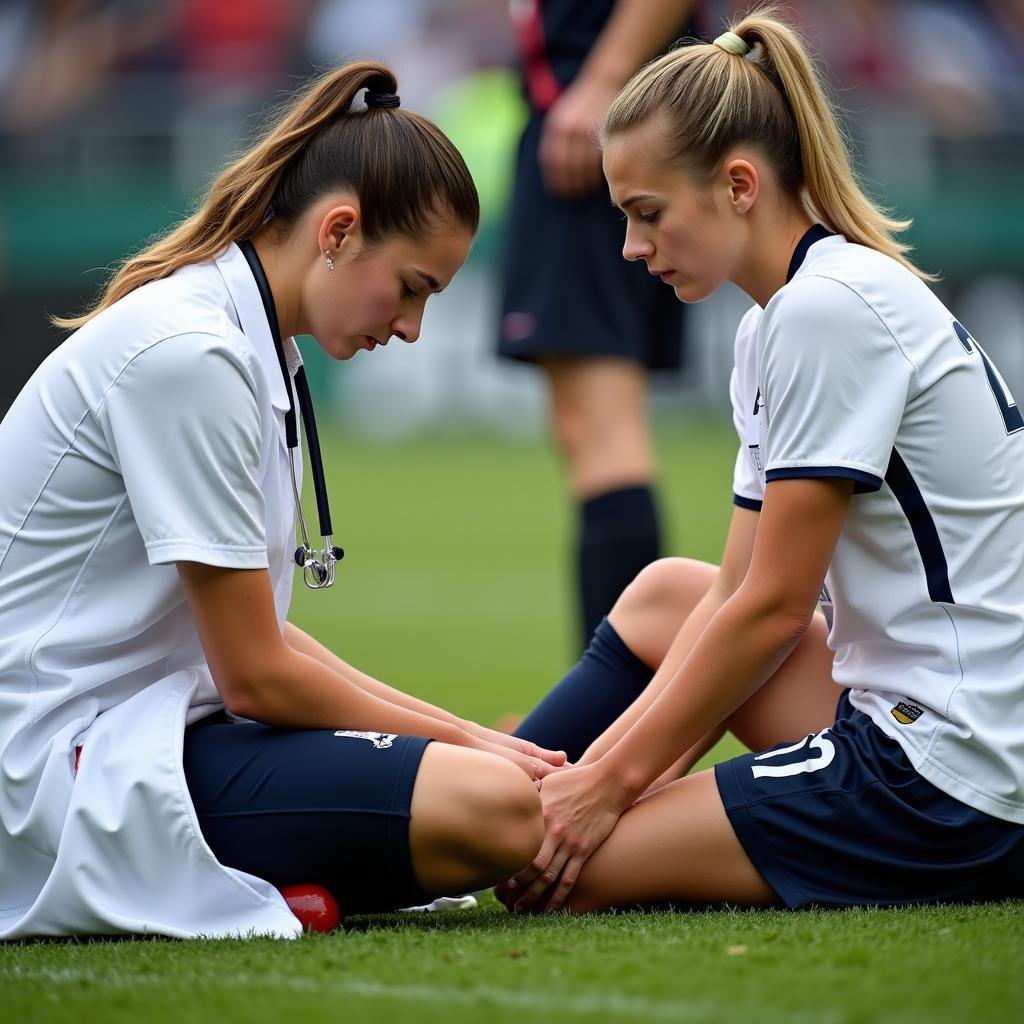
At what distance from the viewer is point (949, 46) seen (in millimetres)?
15188

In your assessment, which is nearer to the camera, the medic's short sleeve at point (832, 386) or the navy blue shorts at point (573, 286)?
the medic's short sleeve at point (832, 386)

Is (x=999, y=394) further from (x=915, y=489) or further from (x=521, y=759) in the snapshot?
(x=521, y=759)

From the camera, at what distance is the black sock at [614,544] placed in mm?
3789

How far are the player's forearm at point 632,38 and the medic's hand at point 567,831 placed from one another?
1.87 meters

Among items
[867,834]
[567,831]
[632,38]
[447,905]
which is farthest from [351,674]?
[632,38]

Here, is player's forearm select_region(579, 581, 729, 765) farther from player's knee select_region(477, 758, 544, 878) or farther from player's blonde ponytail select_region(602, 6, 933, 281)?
player's blonde ponytail select_region(602, 6, 933, 281)

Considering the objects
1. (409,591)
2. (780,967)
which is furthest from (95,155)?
(780,967)

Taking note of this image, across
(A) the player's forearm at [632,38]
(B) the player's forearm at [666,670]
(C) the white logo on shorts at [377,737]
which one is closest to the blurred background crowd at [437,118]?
(A) the player's forearm at [632,38]

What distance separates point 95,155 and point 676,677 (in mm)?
11021

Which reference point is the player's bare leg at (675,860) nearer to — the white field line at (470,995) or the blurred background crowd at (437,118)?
the white field line at (470,995)

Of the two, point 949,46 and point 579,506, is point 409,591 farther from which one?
point 949,46

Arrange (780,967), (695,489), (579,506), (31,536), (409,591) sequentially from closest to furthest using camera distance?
(780,967), (31,536), (579,506), (409,591), (695,489)

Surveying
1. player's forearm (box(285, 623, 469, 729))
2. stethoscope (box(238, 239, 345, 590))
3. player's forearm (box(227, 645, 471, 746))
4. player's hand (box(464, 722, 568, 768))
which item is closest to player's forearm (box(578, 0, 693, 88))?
stethoscope (box(238, 239, 345, 590))

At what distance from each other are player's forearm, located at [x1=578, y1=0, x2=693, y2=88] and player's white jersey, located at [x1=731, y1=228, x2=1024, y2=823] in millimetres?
1474
